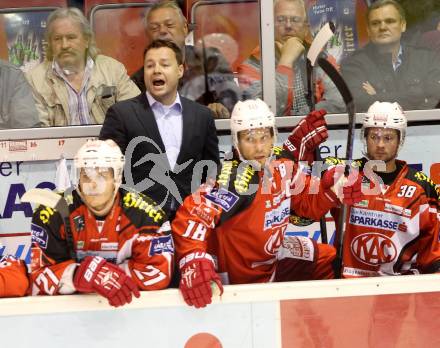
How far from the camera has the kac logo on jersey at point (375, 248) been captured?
13.0 feet

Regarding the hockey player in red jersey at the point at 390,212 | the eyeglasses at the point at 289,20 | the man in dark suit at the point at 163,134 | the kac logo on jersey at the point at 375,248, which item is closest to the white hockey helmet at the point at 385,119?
the hockey player in red jersey at the point at 390,212

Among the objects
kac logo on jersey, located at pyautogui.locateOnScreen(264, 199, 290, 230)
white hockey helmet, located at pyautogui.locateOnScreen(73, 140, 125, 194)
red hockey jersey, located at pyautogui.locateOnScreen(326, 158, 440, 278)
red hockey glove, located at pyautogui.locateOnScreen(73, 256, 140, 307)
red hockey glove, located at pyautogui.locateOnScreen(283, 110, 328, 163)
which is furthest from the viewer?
red hockey glove, located at pyautogui.locateOnScreen(283, 110, 328, 163)

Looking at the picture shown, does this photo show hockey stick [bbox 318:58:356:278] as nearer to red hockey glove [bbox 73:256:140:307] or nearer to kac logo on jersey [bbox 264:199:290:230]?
kac logo on jersey [bbox 264:199:290:230]

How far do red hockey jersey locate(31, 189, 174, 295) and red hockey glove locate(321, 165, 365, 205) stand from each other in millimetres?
751

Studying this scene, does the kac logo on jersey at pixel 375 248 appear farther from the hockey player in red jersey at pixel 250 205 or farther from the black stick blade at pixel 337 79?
the black stick blade at pixel 337 79

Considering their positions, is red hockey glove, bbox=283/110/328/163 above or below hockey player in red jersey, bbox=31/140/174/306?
above

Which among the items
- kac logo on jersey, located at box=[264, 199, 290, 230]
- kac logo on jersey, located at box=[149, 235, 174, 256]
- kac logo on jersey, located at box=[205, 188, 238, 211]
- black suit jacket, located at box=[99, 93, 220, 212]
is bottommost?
kac logo on jersey, located at box=[149, 235, 174, 256]

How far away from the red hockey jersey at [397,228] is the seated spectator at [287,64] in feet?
3.17

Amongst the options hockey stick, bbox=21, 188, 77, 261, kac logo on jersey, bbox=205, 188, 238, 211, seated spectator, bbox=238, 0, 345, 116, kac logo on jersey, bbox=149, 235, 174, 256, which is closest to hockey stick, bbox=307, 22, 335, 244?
seated spectator, bbox=238, 0, 345, 116

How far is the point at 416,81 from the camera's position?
197 inches

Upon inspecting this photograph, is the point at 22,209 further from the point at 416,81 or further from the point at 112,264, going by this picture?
the point at 416,81

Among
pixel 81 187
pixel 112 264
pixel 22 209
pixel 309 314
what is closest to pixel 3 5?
pixel 22 209

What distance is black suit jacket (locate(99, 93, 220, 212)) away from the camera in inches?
164

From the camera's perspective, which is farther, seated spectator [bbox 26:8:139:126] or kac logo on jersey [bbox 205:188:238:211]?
seated spectator [bbox 26:8:139:126]
